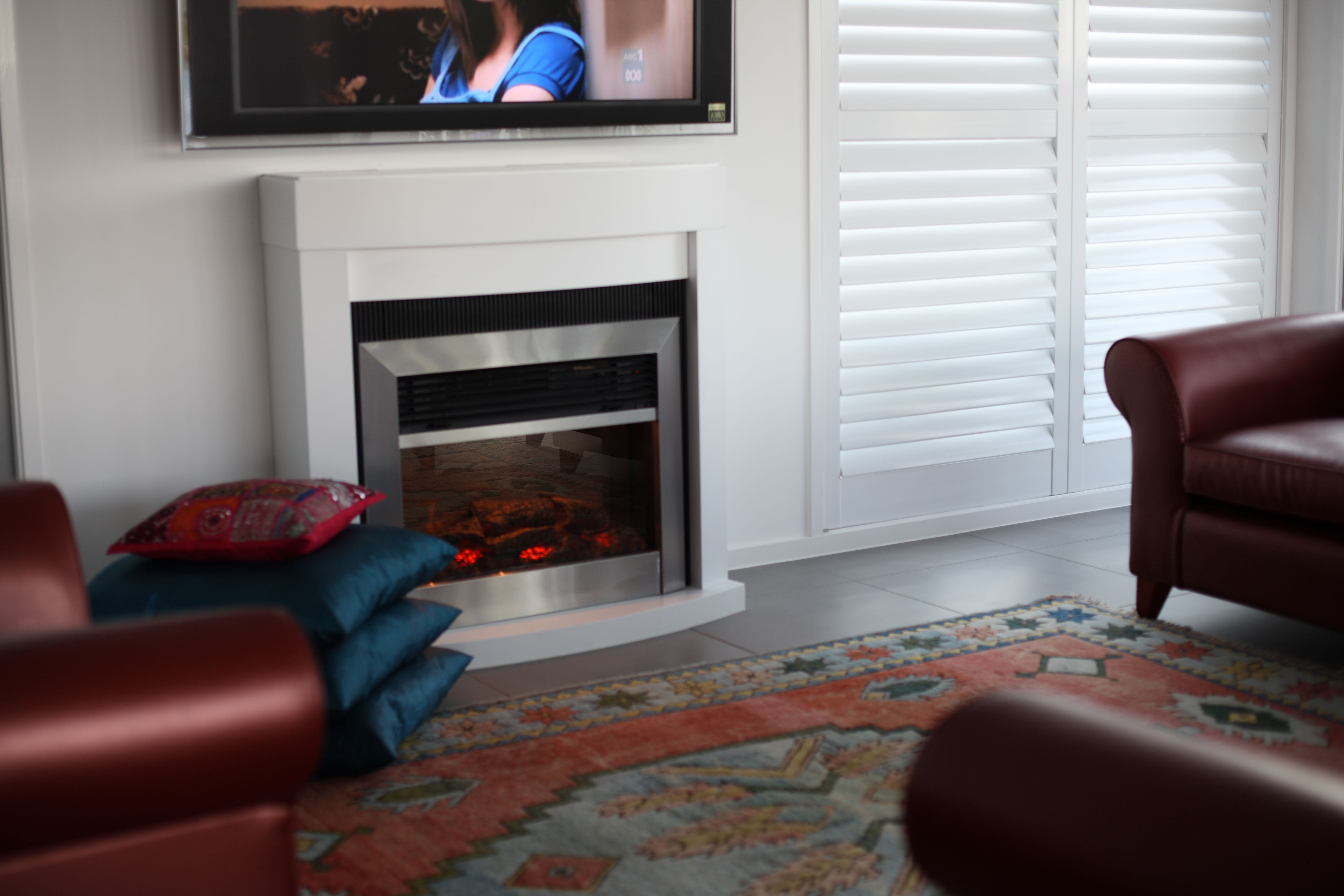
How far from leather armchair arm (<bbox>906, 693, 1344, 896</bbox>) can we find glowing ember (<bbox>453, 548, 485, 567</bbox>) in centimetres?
217

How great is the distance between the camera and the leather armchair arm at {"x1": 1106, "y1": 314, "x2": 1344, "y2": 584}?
10.5ft

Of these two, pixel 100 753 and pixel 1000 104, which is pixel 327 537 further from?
pixel 1000 104

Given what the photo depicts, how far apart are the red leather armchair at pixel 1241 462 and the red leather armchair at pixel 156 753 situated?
2.34 metres

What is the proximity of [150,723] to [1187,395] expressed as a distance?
2603mm

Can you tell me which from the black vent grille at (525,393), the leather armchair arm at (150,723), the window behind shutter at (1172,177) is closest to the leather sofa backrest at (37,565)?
the leather armchair arm at (150,723)

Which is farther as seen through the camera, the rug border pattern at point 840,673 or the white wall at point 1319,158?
the white wall at point 1319,158

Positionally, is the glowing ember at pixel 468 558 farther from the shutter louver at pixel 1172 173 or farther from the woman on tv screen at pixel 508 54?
the shutter louver at pixel 1172 173

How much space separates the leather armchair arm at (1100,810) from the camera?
0.94 meters

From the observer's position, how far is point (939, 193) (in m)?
4.03

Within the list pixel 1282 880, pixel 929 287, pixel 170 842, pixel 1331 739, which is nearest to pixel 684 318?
pixel 929 287

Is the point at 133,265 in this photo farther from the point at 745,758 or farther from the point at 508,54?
the point at 745,758

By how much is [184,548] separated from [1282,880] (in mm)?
2066

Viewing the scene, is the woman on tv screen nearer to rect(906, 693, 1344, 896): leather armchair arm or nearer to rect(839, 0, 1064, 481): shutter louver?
rect(839, 0, 1064, 481): shutter louver

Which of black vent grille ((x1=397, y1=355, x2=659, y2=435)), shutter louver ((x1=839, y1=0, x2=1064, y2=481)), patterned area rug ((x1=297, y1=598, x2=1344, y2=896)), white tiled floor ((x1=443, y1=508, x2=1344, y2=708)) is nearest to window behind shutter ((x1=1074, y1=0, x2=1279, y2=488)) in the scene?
shutter louver ((x1=839, y1=0, x2=1064, y2=481))
